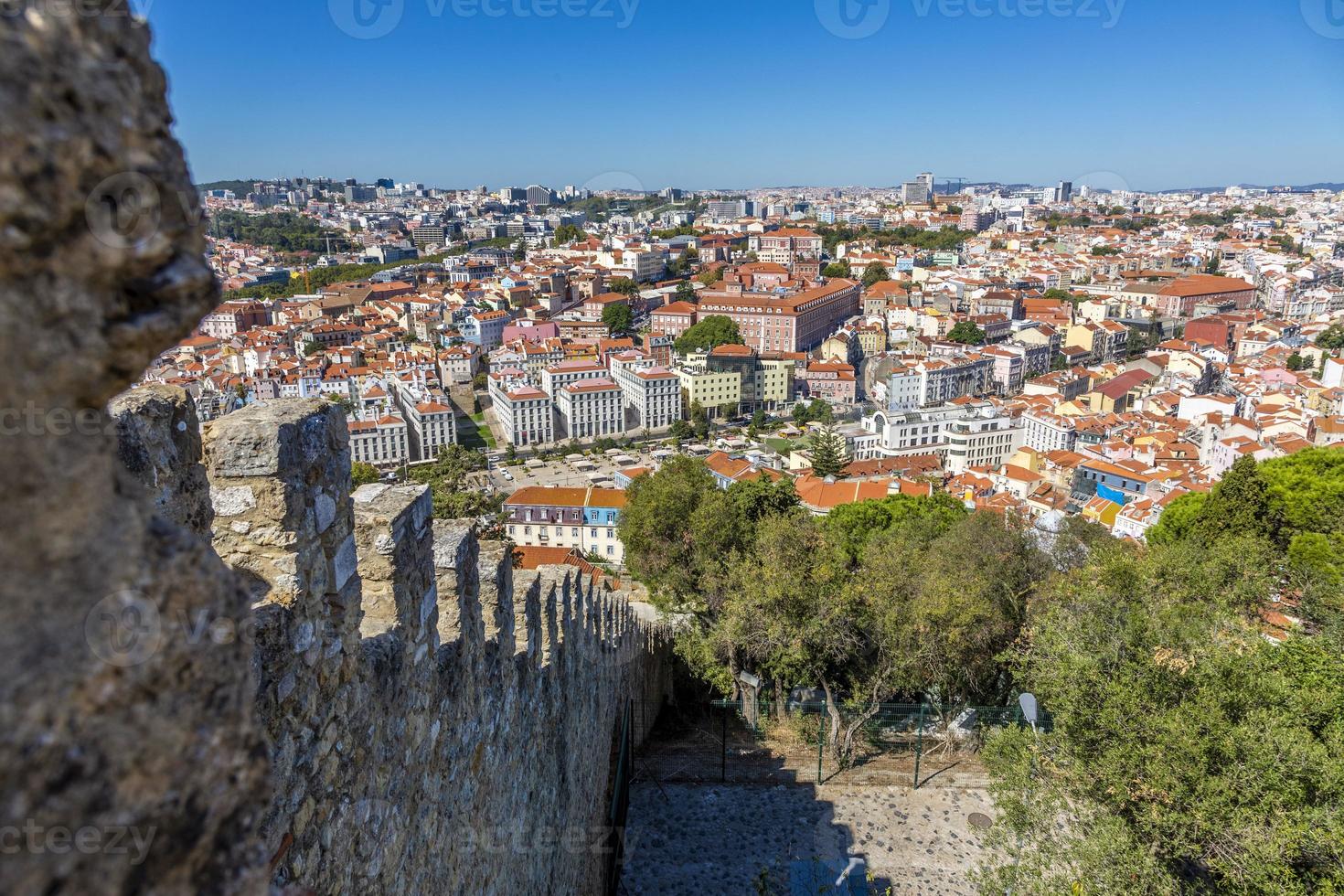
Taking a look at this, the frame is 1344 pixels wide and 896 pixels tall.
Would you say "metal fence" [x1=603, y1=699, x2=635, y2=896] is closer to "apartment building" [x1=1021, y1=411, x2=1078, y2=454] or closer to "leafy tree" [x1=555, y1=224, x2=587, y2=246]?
"apartment building" [x1=1021, y1=411, x2=1078, y2=454]

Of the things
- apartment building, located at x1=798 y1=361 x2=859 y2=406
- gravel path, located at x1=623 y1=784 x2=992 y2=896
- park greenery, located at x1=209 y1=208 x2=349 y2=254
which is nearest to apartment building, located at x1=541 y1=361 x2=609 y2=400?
apartment building, located at x1=798 y1=361 x2=859 y2=406

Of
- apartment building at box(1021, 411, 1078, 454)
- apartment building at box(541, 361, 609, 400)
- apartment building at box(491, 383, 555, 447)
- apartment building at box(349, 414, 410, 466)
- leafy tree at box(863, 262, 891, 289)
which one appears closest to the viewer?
apartment building at box(1021, 411, 1078, 454)

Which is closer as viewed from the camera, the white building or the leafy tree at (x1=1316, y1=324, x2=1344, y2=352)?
the white building

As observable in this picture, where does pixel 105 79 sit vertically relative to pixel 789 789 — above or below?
above

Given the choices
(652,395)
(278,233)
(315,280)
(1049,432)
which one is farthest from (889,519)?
(278,233)

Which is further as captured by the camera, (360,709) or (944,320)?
(944,320)

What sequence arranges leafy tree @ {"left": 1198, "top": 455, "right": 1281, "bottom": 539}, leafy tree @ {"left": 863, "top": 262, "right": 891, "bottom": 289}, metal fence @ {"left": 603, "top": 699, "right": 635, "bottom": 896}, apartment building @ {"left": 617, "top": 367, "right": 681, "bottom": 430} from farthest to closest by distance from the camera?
1. leafy tree @ {"left": 863, "top": 262, "right": 891, "bottom": 289}
2. apartment building @ {"left": 617, "top": 367, "right": 681, "bottom": 430}
3. leafy tree @ {"left": 1198, "top": 455, "right": 1281, "bottom": 539}
4. metal fence @ {"left": 603, "top": 699, "right": 635, "bottom": 896}

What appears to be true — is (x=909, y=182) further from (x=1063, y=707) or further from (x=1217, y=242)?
(x=1063, y=707)

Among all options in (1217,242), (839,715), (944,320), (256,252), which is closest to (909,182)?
(1217,242)
